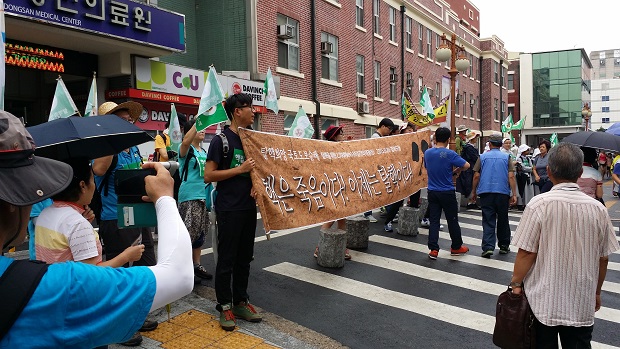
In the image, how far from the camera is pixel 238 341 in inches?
163

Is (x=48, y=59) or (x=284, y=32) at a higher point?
(x=284, y=32)

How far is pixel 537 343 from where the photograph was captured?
3068 mm

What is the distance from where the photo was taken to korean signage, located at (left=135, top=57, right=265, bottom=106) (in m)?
13.1

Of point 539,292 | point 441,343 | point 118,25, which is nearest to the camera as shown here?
point 539,292

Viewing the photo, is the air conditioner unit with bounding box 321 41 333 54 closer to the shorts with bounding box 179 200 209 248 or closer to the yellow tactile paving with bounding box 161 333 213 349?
the shorts with bounding box 179 200 209 248

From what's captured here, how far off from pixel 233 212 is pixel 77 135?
2052 mm

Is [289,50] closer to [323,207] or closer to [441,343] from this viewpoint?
[323,207]

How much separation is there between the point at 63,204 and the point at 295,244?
5669mm

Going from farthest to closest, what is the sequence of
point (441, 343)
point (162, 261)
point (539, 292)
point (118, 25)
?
point (118, 25) < point (441, 343) < point (539, 292) < point (162, 261)

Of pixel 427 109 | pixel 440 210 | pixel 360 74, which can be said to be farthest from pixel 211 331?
pixel 360 74

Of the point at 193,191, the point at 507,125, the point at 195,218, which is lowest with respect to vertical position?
the point at 195,218

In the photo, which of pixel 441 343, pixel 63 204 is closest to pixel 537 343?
pixel 441 343

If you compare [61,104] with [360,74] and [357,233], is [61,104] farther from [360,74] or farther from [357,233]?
[360,74]

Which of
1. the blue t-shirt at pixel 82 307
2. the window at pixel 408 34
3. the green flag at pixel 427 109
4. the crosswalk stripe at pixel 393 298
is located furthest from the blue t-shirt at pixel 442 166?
the window at pixel 408 34
